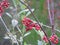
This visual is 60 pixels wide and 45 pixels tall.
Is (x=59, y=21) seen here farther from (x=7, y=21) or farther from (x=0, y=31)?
(x=0, y=31)

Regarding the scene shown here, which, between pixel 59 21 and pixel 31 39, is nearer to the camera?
pixel 31 39

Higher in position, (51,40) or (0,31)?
(51,40)

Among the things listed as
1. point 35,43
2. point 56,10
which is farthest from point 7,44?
point 56,10

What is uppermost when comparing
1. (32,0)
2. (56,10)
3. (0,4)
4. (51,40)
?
(0,4)

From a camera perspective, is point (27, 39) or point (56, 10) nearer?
point (27, 39)

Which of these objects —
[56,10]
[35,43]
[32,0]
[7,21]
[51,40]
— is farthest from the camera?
[56,10]

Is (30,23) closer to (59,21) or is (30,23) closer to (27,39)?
(27,39)

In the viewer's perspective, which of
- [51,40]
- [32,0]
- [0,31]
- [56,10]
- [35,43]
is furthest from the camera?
[56,10]

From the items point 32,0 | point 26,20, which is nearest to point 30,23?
point 26,20

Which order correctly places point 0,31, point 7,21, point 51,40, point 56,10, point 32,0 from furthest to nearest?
point 56,10 < point 32,0 < point 7,21 < point 0,31 < point 51,40
